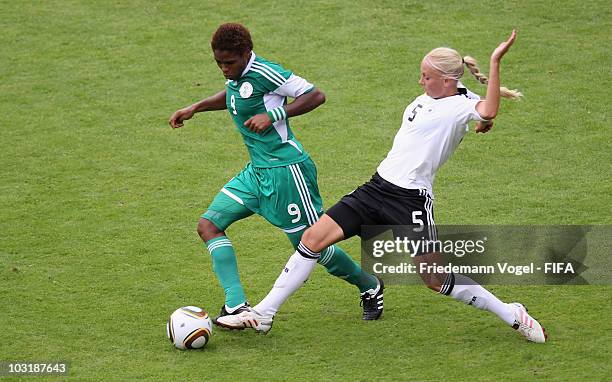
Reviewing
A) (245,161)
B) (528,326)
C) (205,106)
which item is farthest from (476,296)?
(245,161)

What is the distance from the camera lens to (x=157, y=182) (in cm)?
1009

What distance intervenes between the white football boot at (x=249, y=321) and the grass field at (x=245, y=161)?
0.13 metres

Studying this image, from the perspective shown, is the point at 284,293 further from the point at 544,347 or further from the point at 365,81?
the point at 365,81

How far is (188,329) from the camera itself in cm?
682

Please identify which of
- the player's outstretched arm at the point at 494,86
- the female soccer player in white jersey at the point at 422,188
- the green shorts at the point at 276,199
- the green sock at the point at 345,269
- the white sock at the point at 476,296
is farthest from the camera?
the green sock at the point at 345,269

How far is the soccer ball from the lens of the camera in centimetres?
682

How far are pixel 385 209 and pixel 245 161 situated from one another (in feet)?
12.9

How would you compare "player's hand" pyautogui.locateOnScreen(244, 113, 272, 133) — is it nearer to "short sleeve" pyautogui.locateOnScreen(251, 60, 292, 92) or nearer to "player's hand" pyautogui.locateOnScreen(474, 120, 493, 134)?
"short sleeve" pyautogui.locateOnScreen(251, 60, 292, 92)

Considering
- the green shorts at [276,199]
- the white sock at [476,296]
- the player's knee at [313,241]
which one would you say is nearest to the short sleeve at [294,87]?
the green shorts at [276,199]

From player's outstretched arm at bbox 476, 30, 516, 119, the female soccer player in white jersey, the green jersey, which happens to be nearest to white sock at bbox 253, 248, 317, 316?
the female soccer player in white jersey

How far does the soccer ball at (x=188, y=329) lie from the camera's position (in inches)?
268

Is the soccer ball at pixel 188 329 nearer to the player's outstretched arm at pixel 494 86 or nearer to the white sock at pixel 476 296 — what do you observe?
the white sock at pixel 476 296

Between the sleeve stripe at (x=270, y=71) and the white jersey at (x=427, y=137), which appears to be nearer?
the white jersey at (x=427, y=137)

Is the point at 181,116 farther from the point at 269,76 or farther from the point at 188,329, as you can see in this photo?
the point at 188,329
